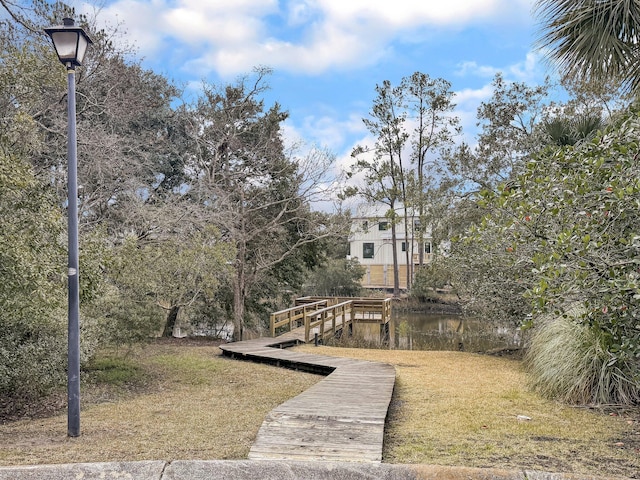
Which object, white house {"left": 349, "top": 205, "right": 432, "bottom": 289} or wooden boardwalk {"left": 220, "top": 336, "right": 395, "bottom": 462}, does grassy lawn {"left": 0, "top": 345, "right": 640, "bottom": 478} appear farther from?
white house {"left": 349, "top": 205, "right": 432, "bottom": 289}

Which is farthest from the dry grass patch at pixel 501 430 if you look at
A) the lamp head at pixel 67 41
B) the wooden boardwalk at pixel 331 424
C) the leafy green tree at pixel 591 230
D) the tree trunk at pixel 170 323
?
the tree trunk at pixel 170 323

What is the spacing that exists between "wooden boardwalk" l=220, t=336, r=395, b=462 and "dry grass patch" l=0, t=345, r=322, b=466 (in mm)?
277

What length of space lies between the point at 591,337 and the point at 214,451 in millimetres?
4632

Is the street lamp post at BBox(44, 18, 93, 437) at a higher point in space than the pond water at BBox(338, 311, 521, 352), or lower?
higher

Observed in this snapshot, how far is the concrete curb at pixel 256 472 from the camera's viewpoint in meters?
3.61

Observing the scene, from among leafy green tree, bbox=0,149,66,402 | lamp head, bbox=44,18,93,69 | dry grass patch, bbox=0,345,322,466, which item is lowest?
dry grass patch, bbox=0,345,322,466

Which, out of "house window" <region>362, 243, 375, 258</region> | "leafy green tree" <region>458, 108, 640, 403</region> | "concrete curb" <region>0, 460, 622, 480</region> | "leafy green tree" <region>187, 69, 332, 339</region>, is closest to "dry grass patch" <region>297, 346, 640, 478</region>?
"concrete curb" <region>0, 460, 622, 480</region>

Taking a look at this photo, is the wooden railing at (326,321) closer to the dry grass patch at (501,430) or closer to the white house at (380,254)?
the dry grass patch at (501,430)

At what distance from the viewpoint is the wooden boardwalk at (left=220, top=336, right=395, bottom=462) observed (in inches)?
163

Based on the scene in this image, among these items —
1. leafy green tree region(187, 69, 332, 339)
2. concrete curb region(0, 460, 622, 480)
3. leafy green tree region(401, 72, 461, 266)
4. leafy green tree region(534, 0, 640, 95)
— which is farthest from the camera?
leafy green tree region(401, 72, 461, 266)

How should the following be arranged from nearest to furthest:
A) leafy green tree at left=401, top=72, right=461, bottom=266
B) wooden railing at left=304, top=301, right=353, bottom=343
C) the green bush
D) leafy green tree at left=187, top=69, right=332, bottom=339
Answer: the green bush < wooden railing at left=304, top=301, right=353, bottom=343 < leafy green tree at left=187, top=69, right=332, bottom=339 < leafy green tree at left=401, top=72, right=461, bottom=266

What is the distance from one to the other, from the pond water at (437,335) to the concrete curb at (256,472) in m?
8.68

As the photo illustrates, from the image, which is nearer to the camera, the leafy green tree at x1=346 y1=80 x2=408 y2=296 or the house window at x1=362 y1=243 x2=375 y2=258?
the leafy green tree at x1=346 y1=80 x2=408 y2=296

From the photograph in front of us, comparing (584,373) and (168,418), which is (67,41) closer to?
(168,418)
